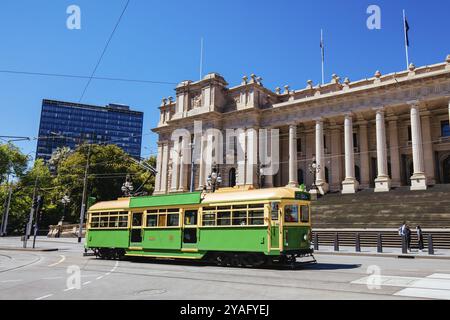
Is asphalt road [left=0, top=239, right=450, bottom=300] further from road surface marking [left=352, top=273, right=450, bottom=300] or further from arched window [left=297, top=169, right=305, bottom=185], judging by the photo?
arched window [left=297, top=169, right=305, bottom=185]

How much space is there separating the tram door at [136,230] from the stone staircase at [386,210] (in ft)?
56.0

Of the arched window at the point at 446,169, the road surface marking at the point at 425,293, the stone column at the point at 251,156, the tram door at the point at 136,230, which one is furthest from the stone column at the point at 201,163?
the road surface marking at the point at 425,293

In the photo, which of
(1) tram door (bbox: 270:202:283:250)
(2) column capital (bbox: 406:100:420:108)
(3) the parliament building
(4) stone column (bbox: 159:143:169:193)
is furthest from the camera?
(4) stone column (bbox: 159:143:169:193)

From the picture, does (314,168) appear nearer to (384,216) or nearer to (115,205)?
(384,216)

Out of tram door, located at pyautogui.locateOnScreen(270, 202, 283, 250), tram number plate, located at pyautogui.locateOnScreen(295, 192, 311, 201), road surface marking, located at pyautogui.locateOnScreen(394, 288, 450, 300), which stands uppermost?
tram number plate, located at pyautogui.locateOnScreen(295, 192, 311, 201)

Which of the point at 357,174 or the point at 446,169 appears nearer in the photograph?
the point at 446,169

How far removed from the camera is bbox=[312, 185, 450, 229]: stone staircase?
87.8 ft

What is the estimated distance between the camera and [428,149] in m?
39.7

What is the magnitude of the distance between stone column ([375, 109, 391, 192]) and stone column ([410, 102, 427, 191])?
2.52m

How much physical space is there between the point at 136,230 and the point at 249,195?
6636 millimetres

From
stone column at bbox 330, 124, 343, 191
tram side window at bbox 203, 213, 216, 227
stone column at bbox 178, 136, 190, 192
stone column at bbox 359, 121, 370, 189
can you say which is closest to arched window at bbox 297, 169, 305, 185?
stone column at bbox 330, 124, 343, 191

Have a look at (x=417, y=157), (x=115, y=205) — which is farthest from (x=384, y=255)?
(x=417, y=157)

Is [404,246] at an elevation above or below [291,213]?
below

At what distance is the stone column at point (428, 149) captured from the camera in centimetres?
3894
